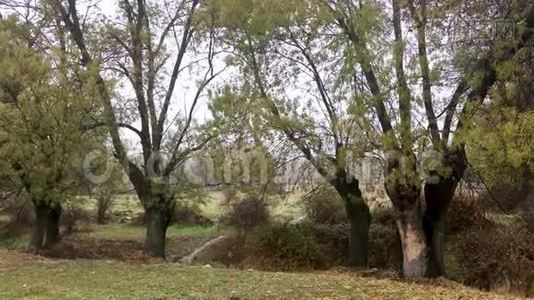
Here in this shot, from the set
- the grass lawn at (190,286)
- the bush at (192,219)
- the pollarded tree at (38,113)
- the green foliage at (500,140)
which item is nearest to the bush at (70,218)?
the bush at (192,219)

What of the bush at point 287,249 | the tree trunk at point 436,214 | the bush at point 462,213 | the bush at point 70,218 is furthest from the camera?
the bush at point 70,218

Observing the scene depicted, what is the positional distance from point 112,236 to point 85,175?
11068 mm

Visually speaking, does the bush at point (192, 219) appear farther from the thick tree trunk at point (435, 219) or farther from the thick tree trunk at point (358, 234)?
the thick tree trunk at point (435, 219)

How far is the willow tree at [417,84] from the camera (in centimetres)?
1241

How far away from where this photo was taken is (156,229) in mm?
19141

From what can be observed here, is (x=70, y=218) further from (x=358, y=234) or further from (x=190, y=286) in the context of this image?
(x=190, y=286)

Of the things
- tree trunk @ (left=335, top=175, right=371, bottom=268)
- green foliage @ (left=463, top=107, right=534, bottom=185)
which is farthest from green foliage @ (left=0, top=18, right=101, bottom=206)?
green foliage @ (left=463, top=107, right=534, bottom=185)

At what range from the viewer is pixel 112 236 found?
2844 cm

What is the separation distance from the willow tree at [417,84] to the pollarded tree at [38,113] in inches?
272

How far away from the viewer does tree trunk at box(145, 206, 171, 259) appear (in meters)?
19.1

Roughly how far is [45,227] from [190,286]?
37.4 ft

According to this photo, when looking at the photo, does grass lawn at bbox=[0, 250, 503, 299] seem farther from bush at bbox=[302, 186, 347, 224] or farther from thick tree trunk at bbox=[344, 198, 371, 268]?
bush at bbox=[302, 186, 347, 224]

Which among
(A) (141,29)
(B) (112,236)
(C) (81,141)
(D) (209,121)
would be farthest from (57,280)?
(B) (112,236)

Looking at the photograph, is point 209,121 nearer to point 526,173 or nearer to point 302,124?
point 302,124
